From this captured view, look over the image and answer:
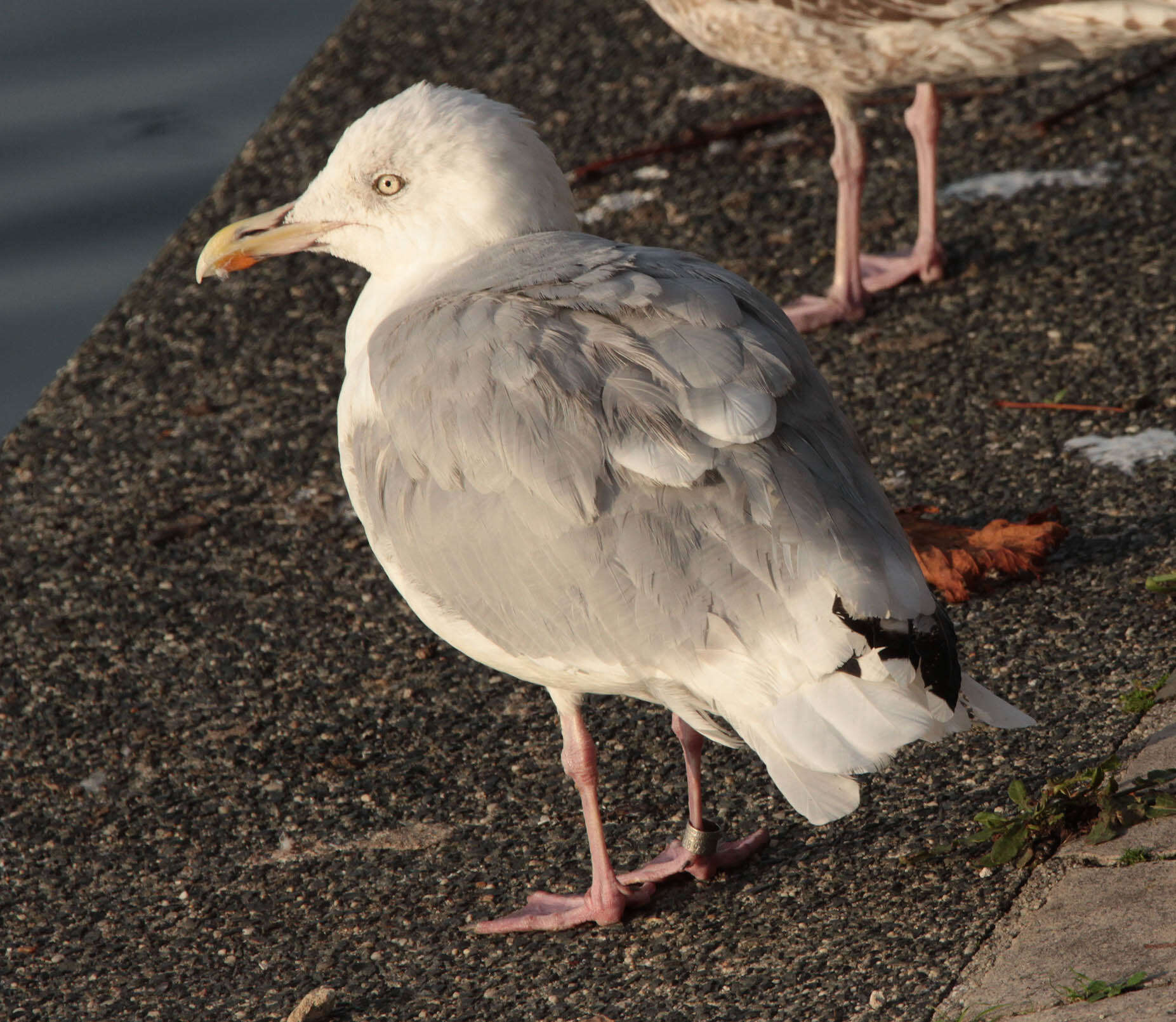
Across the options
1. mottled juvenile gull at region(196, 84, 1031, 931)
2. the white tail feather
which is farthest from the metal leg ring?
the white tail feather

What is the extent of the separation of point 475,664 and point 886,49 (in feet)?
8.98

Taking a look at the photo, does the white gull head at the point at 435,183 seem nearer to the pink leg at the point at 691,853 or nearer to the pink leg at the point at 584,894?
the pink leg at the point at 584,894

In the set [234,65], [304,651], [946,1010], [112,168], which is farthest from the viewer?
[234,65]

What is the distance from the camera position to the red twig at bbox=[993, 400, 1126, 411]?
17.1 ft

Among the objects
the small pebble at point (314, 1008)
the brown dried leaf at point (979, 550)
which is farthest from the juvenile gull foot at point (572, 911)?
the brown dried leaf at point (979, 550)

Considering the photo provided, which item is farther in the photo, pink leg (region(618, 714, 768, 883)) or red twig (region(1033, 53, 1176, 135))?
red twig (region(1033, 53, 1176, 135))

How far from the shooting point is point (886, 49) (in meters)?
5.77

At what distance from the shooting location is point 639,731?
4309mm

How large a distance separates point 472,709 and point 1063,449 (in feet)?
6.75

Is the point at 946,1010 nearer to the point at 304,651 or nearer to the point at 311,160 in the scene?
the point at 304,651

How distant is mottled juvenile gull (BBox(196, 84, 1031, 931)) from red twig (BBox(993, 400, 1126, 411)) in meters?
1.92

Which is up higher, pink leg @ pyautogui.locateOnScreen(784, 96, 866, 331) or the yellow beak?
the yellow beak

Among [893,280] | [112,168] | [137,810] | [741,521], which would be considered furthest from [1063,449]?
[112,168]

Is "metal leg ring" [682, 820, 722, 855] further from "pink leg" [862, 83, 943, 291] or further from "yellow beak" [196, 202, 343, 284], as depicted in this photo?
"pink leg" [862, 83, 943, 291]
